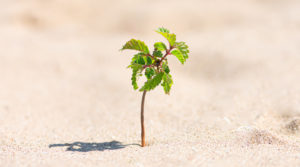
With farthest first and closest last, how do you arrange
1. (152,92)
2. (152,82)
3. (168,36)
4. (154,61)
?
(152,92) → (154,61) → (152,82) → (168,36)

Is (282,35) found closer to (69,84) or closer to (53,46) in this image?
(69,84)

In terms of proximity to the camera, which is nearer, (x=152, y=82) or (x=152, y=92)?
(x=152, y=82)

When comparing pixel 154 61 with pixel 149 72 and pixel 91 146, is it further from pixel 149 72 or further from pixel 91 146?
pixel 91 146

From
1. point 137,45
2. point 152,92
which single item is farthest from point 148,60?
point 152,92

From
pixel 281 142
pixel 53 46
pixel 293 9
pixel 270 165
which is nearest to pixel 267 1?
pixel 293 9

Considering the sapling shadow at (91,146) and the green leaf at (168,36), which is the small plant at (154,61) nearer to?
the green leaf at (168,36)

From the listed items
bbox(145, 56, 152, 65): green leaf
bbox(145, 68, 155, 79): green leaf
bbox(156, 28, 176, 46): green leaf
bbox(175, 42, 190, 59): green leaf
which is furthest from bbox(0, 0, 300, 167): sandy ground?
bbox(156, 28, 176, 46): green leaf

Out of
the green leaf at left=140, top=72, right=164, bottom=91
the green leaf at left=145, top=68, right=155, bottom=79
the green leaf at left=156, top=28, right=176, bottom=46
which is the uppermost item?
the green leaf at left=156, top=28, right=176, bottom=46

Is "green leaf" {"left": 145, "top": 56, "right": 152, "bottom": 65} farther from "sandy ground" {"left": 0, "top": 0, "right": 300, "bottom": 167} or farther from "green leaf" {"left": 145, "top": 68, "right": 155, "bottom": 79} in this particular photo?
"sandy ground" {"left": 0, "top": 0, "right": 300, "bottom": 167}
